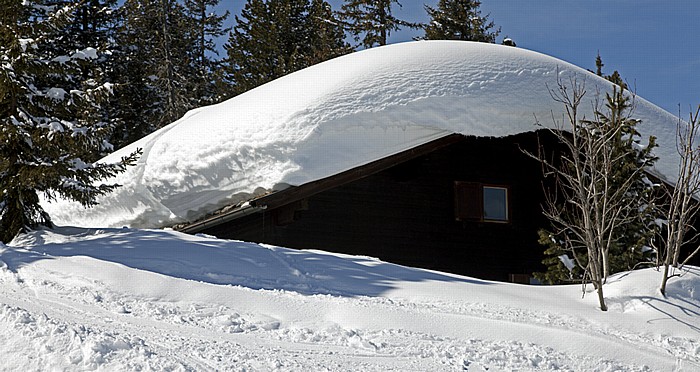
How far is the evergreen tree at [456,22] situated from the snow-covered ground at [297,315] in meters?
25.4

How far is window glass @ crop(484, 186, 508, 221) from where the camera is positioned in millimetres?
16562

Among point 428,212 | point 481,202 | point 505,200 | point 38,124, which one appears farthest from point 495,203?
point 38,124

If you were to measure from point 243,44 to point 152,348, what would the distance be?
28.8m

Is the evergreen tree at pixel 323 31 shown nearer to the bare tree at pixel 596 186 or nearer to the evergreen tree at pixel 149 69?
the evergreen tree at pixel 149 69

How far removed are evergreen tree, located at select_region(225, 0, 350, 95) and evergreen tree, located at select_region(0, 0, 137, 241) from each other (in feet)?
65.8

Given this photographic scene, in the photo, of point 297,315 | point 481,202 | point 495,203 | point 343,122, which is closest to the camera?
point 297,315

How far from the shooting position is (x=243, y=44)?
113ft

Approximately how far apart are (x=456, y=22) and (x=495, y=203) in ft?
66.5

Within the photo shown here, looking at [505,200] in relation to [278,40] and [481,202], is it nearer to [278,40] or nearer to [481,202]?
[481,202]

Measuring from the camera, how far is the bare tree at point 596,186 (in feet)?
33.7

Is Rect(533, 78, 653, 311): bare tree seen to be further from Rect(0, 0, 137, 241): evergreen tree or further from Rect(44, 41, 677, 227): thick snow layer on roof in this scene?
Rect(0, 0, 137, 241): evergreen tree

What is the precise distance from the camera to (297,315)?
824 cm

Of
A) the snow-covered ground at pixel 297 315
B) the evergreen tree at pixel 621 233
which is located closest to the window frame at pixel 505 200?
the evergreen tree at pixel 621 233

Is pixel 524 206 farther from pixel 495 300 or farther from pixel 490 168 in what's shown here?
pixel 495 300
